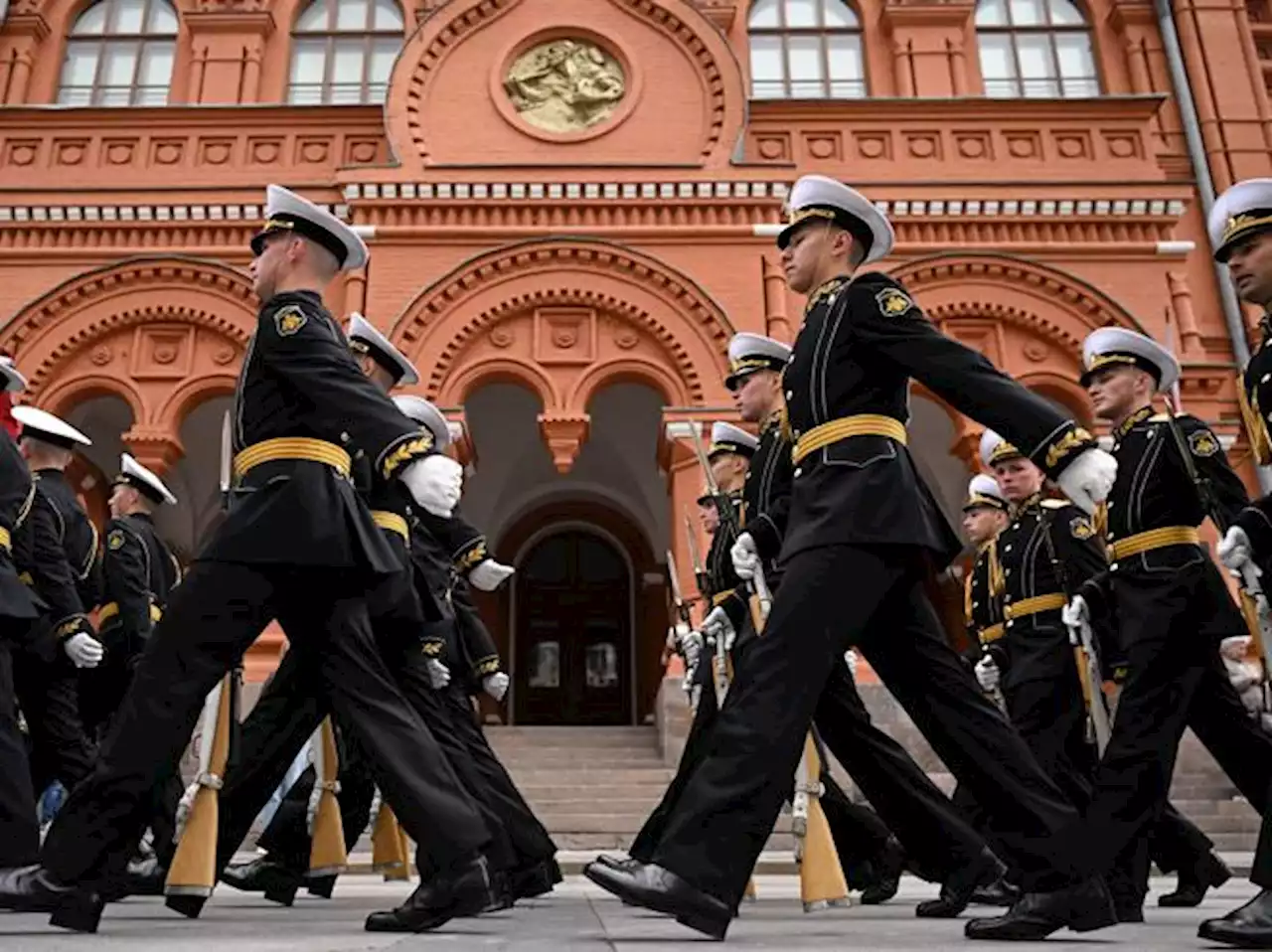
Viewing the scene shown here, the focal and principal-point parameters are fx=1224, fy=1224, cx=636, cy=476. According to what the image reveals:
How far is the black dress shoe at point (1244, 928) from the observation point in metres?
2.99

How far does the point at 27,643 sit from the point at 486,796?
198 centimetres

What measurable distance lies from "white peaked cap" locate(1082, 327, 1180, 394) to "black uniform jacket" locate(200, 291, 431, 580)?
10.4 feet

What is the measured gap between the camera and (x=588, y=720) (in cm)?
1667

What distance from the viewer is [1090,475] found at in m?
3.06

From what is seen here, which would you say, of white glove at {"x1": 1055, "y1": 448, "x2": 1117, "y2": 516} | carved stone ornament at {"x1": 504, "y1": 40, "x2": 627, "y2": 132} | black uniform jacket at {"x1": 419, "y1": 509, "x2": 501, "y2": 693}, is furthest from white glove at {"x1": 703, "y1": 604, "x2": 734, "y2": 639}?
carved stone ornament at {"x1": 504, "y1": 40, "x2": 627, "y2": 132}

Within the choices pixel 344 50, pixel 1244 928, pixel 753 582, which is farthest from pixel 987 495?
pixel 344 50

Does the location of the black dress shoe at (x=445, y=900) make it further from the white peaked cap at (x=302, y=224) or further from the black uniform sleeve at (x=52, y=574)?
the black uniform sleeve at (x=52, y=574)

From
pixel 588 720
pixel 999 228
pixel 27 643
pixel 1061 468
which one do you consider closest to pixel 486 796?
pixel 27 643

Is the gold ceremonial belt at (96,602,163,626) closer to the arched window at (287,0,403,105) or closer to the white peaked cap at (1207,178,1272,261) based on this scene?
the white peaked cap at (1207,178,1272,261)

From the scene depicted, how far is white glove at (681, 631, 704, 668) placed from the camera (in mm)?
6261

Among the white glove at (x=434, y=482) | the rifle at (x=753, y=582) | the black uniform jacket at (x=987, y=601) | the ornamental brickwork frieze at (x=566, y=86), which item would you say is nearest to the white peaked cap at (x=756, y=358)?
the rifle at (x=753, y=582)

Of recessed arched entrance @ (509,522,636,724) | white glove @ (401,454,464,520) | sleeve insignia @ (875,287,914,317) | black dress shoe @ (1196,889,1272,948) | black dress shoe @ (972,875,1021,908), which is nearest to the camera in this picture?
black dress shoe @ (1196,889,1272,948)

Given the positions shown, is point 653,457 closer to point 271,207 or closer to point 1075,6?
point 1075,6

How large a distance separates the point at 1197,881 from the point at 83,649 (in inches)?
189
